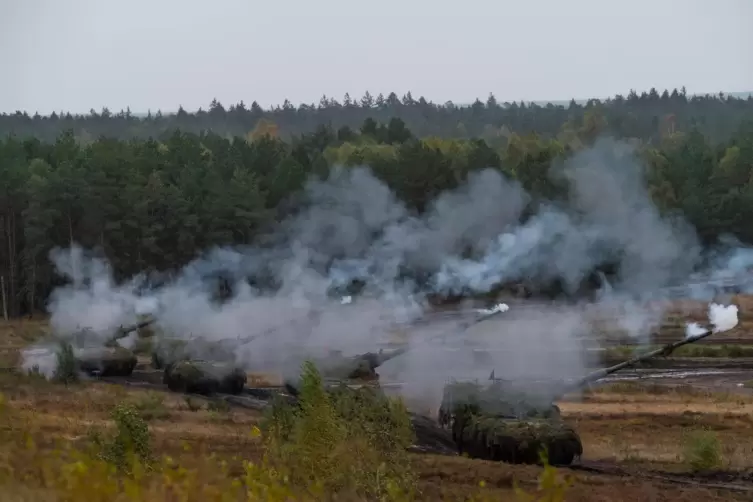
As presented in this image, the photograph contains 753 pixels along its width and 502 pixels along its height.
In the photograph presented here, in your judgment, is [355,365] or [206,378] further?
A: [206,378]

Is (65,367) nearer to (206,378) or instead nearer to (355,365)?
(206,378)

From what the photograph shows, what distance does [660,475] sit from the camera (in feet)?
70.3

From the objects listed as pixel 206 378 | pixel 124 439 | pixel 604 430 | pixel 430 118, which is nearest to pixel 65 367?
pixel 206 378

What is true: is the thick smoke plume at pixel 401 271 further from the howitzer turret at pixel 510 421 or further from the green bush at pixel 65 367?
the howitzer turret at pixel 510 421

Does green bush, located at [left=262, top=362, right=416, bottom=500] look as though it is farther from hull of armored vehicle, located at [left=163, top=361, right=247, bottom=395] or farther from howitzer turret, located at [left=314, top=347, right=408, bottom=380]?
hull of armored vehicle, located at [left=163, top=361, right=247, bottom=395]

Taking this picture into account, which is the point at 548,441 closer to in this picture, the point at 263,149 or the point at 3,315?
the point at 3,315

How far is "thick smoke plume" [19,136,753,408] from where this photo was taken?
34750mm

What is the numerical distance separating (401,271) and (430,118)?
110m

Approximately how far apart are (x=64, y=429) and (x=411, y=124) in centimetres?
12505

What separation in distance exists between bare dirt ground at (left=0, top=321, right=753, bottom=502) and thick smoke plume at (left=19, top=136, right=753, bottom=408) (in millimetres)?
2941

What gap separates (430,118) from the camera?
154500mm

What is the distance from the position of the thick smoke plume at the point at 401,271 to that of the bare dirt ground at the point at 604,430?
294 centimetres

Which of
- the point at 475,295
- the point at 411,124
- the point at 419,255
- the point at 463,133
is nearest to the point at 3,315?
the point at 419,255

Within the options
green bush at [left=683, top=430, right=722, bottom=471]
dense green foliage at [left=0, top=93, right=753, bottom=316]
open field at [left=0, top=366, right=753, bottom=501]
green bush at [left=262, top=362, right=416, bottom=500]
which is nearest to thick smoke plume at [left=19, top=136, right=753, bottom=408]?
dense green foliage at [left=0, top=93, right=753, bottom=316]
